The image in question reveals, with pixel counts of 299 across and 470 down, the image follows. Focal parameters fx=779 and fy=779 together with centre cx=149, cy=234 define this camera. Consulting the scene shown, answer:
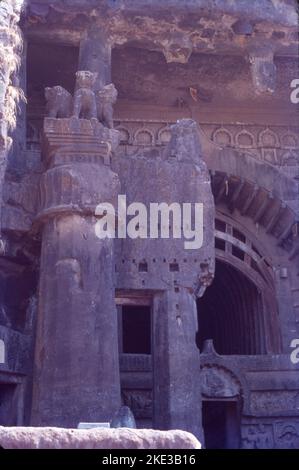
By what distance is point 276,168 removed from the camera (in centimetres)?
1560

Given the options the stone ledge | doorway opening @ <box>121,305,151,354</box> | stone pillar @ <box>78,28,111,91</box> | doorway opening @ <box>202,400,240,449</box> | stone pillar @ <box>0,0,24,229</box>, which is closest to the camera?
the stone ledge

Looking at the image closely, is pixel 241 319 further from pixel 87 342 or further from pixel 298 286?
pixel 87 342

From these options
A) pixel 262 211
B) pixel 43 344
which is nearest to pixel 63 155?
pixel 43 344

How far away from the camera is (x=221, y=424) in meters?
13.9

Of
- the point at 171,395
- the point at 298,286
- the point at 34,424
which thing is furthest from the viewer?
the point at 298,286

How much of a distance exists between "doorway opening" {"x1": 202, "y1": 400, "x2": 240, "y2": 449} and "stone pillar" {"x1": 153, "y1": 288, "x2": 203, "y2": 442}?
8.52 feet

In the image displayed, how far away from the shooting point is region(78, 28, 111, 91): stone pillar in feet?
41.3

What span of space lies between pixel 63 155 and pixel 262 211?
586 centimetres

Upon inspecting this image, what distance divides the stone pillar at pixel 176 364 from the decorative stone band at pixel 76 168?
1748 mm

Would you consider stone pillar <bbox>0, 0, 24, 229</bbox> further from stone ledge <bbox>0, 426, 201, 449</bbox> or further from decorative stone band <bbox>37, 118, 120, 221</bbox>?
stone ledge <bbox>0, 426, 201, 449</bbox>

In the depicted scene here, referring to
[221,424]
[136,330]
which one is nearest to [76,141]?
[221,424]

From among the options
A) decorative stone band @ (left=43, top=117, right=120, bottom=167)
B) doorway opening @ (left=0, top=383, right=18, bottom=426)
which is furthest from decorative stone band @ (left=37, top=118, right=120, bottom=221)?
doorway opening @ (left=0, top=383, right=18, bottom=426)

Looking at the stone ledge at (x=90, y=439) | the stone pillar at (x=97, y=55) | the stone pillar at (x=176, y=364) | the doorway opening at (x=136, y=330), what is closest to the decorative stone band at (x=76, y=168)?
the stone pillar at (x=97, y=55)
